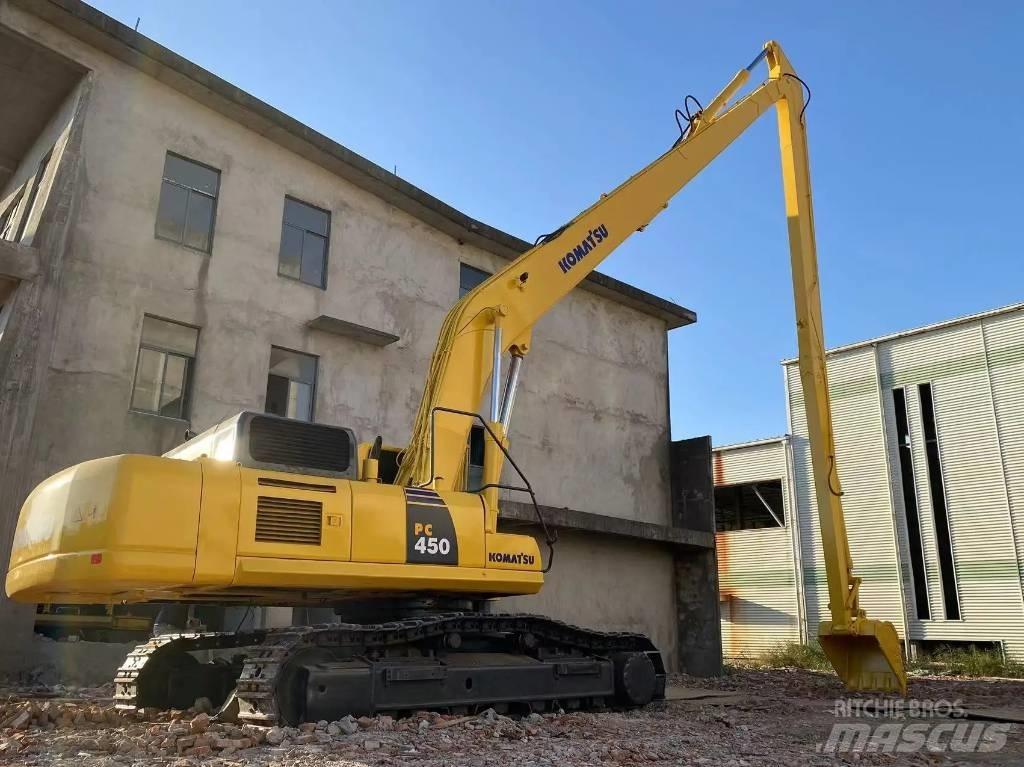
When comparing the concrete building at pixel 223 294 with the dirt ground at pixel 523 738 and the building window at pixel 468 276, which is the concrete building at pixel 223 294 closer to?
the building window at pixel 468 276

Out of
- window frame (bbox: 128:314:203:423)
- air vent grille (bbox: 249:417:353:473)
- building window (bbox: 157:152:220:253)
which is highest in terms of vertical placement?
building window (bbox: 157:152:220:253)

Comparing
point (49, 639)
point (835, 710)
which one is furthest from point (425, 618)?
point (49, 639)

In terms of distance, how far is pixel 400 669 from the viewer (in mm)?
8047

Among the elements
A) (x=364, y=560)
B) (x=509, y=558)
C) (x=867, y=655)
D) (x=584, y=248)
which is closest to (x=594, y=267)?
(x=584, y=248)

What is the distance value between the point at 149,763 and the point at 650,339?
19010 millimetres

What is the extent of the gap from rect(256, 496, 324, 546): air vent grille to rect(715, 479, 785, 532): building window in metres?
25.0

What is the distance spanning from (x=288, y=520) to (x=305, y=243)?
9.79m

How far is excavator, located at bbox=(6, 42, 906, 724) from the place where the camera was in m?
7.08

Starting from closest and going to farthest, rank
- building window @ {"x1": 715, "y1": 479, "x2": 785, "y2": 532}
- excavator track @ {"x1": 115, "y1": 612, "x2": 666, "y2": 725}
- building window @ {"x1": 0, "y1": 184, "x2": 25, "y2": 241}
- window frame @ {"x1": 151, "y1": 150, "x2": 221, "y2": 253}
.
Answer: excavator track @ {"x1": 115, "y1": 612, "x2": 666, "y2": 725}, window frame @ {"x1": 151, "y1": 150, "x2": 221, "y2": 253}, building window @ {"x1": 0, "y1": 184, "x2": 25, "y2": 241}, building window @ {"x1": 715, "y1": 479, "x2": 785, "y2": 532}

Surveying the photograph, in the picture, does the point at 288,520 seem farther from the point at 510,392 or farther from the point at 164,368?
the point at 164,368

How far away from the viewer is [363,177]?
17297 mm

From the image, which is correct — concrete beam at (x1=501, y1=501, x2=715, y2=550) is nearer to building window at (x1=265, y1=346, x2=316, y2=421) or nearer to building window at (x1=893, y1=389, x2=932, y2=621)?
building window at (x1=265, y1=346, x2=316, y2=421)

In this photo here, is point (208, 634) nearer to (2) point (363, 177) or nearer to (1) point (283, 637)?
(1) point (283, 637)

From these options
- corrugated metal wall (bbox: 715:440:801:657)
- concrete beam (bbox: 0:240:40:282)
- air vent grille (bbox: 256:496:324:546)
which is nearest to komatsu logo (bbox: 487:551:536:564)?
air vent grille (bbox: 256:496:324:546)
